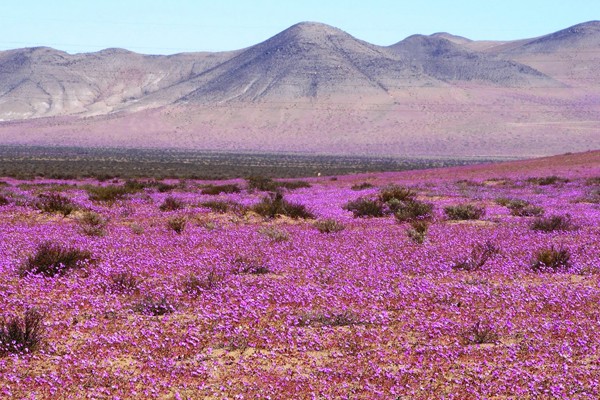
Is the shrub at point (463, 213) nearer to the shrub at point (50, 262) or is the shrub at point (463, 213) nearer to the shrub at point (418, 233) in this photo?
the shrub at point (418, 233)

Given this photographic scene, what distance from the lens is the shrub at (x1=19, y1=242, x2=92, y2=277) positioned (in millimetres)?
9914

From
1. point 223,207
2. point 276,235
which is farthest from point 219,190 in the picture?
point 276,235

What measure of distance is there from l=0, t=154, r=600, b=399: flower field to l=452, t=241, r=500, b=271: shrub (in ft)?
0.13

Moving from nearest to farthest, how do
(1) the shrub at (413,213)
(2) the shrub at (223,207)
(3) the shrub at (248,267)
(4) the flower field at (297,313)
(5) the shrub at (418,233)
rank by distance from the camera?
(4) the flower field at (297,313)
(3) the shrub at (248,267)
(5) the shrub at (418,233)
(1) the shrub at (413,213)
(2) the shrub at (223,207)

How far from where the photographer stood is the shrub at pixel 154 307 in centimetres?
809

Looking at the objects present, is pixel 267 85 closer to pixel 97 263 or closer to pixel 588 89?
pixel 588 89

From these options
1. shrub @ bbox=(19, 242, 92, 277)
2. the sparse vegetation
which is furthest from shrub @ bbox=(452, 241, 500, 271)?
the sparse vegetation

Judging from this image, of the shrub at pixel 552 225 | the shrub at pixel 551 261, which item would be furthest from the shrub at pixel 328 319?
the shrub at pixel 552 225

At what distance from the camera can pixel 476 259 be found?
11594mm

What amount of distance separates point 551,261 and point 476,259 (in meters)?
1.29

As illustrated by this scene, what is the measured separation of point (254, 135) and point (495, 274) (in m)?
148

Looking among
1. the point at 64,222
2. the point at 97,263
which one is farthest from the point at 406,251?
the point at 64,222

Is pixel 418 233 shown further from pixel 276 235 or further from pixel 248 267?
pixel 248 267

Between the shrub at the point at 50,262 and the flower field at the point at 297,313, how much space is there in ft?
0.10
